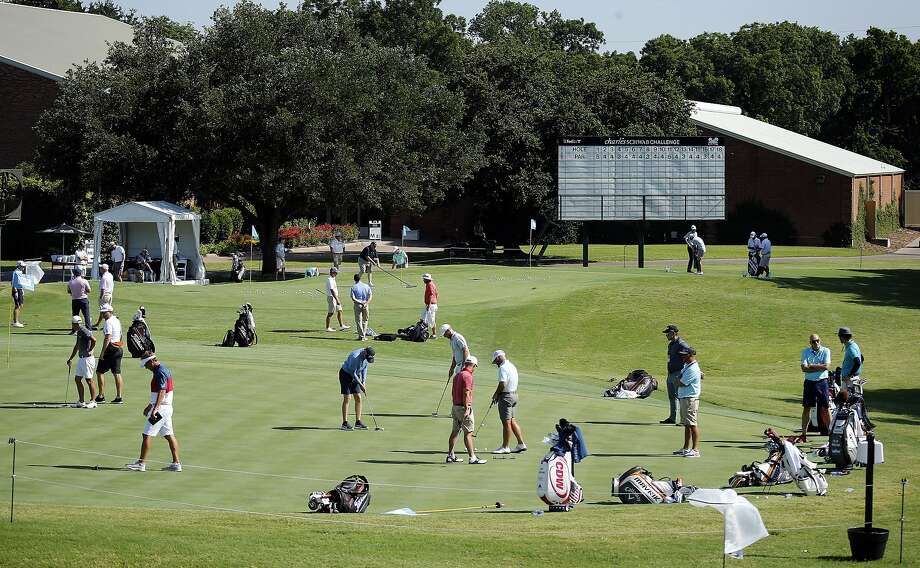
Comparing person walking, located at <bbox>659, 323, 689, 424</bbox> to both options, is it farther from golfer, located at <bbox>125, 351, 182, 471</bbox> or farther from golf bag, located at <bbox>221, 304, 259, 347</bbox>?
golf bag, located at <bbox>221, 304, 259, 347</bbox>

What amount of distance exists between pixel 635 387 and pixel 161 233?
28.6 meters

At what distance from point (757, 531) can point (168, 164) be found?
4712 centimetres

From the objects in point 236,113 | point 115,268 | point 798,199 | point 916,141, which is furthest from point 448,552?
point 916,141

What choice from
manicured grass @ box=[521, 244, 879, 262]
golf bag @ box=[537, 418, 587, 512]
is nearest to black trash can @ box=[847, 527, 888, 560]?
golf bag @ box=[537, 418, 587, 512]

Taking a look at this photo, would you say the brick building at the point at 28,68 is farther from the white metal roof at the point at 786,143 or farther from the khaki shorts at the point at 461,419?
the khaki shorts at the point at 461,419

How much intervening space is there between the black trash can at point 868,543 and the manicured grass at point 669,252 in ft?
180

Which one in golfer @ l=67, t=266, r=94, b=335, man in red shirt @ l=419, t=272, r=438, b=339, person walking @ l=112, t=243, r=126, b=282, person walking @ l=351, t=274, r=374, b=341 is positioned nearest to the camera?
golfer @ l=67, t=266, r=94, b=335

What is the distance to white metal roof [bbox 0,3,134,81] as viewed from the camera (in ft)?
237

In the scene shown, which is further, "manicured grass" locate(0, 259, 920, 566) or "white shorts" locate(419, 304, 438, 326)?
"white shorts" locate(419, 304, 438, 326)

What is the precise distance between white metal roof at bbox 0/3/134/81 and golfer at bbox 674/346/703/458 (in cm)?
5622

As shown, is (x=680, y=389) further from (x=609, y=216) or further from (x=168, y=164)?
(x=168, y=164)

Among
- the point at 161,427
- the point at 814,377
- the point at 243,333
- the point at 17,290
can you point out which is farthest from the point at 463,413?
the point at 17,290

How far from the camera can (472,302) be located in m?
44.7

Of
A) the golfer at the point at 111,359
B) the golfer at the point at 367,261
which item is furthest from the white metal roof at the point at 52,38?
the golfer at the point at 111,359
